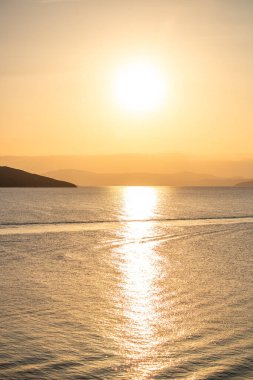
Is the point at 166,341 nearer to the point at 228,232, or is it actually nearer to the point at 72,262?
the point at 72,262

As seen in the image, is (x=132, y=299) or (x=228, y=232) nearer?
(x=132, y=299)

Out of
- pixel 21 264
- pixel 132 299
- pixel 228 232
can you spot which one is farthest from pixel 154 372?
pixel 228 232

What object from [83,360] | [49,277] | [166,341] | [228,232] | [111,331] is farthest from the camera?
[228,232]

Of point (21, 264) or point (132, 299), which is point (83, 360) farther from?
point (21, 264)

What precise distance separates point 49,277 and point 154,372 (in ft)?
27.4

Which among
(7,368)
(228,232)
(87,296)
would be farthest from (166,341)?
(228,232)

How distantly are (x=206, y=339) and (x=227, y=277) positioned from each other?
7074mm

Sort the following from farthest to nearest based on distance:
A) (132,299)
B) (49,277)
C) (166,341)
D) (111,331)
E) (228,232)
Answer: (228,232)
(49,277)
(132,299)
(111,331)
(166,341)

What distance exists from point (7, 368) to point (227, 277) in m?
9.74

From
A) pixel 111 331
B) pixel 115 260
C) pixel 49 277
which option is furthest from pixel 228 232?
pixel 111 331

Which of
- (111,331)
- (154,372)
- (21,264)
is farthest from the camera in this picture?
(21,264)

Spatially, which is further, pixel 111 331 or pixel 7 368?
pixel 111 331

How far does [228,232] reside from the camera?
34.9 meters

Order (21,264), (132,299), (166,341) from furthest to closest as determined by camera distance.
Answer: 1. (21,264)
2. (132,299)
3. (166,341)
